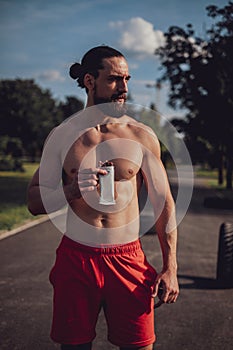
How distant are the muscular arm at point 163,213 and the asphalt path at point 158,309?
6.27ft

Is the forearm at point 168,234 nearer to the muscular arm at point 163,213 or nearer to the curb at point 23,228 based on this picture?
the muscular arm at point 163,213

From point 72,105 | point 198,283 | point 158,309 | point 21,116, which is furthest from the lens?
point 72,105

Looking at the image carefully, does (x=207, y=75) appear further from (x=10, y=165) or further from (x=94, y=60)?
(x=10, y=165)

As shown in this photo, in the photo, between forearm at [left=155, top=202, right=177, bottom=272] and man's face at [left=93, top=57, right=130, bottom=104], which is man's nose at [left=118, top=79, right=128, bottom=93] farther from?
forearm at [left=155, top=202, right=177, bottom=272]

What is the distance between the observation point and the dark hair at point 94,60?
2.68 metres

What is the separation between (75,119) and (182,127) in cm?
2212

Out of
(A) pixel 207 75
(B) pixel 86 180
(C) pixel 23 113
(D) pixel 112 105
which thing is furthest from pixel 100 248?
(C) pixel 23 113

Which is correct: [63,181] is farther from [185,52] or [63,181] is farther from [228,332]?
[185,52]

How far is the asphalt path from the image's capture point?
4.53 m

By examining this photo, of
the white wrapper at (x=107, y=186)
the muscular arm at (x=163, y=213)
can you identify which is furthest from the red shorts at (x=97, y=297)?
the white wrapper at (x=107, y=186)

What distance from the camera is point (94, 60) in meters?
2.69

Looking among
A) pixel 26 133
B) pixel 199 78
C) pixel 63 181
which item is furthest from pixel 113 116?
pixel 26 133

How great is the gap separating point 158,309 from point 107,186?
3.40 meters

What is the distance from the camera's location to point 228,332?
4.78m
